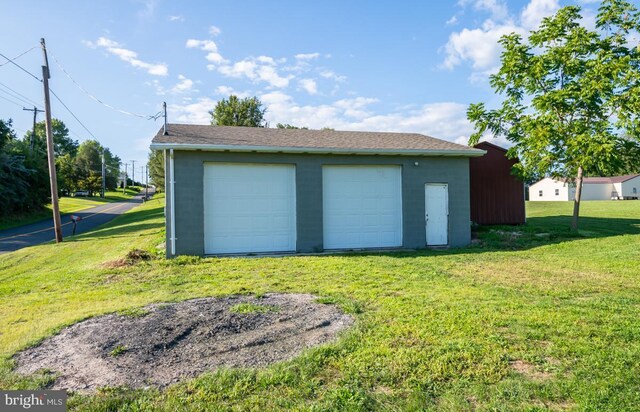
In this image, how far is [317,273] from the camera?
711 cm

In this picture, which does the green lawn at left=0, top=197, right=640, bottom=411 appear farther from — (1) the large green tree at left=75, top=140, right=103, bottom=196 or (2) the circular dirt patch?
(1) the large green tree at left=75, top=140, right=103, bottom=196

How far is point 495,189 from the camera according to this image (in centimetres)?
1428

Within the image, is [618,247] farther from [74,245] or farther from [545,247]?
[74,245]

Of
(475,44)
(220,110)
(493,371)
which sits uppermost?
(220,110)

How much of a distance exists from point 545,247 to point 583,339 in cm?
736

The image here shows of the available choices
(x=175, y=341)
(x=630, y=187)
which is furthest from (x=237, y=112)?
(x=630, y=187)

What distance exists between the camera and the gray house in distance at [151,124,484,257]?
8.91m

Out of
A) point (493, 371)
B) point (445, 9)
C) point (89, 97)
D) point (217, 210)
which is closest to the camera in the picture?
point (493, 371)

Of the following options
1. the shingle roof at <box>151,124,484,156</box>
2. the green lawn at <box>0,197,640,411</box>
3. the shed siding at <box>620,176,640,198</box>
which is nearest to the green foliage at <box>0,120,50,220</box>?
the shingle roof at <box>151,124,484,156</box>

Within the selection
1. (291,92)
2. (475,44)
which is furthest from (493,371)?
(291,92)

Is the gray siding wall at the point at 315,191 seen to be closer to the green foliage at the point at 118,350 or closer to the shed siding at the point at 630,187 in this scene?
the green foliage at the point at 118,350

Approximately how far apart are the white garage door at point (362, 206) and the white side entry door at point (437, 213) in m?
0.84

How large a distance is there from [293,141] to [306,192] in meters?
1.49

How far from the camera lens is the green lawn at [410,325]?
105 inches
